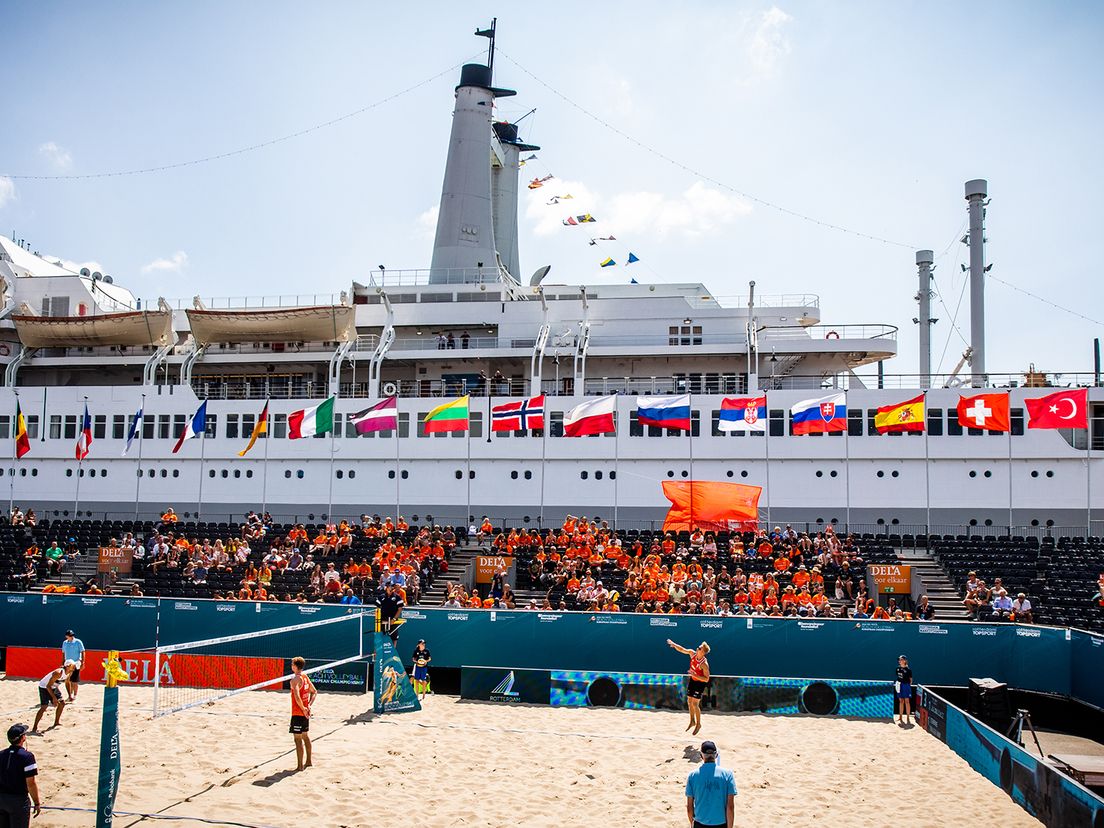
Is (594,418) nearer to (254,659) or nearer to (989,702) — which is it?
(254,659)

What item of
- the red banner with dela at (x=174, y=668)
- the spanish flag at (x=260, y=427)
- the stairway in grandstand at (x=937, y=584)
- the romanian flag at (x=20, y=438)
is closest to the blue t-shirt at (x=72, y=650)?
the red banner with dela at (x=174, y=668)

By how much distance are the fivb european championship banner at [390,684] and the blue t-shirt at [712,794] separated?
9.72 meters

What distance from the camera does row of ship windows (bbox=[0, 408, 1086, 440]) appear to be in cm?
3381

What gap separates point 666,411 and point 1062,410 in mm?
12451

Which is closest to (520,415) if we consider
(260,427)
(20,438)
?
(260,427)

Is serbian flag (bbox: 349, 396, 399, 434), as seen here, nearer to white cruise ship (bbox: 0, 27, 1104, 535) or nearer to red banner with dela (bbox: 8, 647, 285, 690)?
white cruise ship (bbox: 0, 27, 1104, 535)

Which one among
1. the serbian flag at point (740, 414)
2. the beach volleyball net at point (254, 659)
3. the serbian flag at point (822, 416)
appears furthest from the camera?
the serbian flag at point (740, 414)

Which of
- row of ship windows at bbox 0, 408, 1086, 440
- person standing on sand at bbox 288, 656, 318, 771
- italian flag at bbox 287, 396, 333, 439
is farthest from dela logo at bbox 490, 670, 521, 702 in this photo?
row of ship windows at bbox 0, 408, 1086, 440

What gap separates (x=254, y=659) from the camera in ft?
65.2

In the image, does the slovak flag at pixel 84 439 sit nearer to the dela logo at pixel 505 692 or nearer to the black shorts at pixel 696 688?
the dela logo at pixel 505 692

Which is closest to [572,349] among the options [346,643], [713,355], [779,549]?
[713,355]

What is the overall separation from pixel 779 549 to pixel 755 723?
38.3 feet

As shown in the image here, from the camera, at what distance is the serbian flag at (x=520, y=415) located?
31.2 m

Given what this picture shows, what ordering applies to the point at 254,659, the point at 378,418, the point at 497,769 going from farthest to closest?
the point at 378,418, the point at 254,659, the point at 497,769
